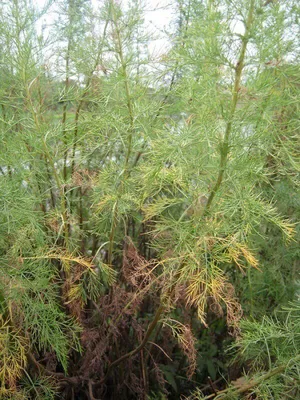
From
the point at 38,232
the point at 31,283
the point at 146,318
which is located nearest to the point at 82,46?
the point at 38,232

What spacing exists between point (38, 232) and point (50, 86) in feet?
2.52

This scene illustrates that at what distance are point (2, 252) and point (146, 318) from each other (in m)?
0.75

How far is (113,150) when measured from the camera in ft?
6.89

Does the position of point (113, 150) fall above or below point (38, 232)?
above

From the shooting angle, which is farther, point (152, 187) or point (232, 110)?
point (152, 187)

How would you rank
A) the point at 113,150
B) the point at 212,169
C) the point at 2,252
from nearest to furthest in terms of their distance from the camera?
the point at 212,169 → the point at 2,252 → the point at 113,150

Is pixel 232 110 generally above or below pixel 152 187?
above

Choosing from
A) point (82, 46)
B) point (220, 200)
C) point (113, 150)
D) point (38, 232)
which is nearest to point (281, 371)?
point (220, 200)

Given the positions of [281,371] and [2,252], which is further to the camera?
[2,252]

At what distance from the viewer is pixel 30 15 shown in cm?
163

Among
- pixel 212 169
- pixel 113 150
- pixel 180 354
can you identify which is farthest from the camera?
pixel 180 354

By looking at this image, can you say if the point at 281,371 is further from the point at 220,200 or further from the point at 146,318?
the point at 146,318

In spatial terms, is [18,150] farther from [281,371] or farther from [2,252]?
[281,371]

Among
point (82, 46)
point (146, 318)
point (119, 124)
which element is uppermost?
point (82, 46)
